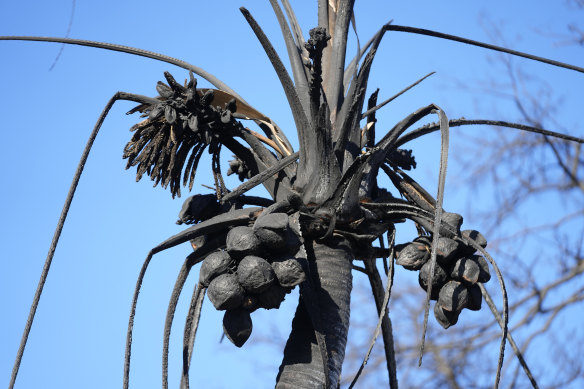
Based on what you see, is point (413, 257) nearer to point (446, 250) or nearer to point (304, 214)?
point (446, 250)

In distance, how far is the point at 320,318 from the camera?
2.71 meters

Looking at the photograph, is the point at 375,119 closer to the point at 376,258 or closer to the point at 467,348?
the point at 376,258

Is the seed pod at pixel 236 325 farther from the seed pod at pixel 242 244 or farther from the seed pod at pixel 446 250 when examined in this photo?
the seed pod at pixel 446 250

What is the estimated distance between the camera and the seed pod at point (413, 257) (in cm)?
292

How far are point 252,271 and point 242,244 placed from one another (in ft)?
0.32

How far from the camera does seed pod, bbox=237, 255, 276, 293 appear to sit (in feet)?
8.37

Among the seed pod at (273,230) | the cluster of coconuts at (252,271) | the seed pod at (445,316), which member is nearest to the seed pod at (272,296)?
the cluster of coconuts at (252,271)

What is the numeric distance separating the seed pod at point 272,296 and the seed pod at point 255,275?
32 millimetres

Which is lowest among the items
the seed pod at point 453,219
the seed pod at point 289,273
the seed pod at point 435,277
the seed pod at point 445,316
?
the seed pod at point 289,273

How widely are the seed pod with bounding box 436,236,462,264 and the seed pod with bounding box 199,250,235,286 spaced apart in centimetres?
69

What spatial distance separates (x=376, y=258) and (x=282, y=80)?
750 millimetres

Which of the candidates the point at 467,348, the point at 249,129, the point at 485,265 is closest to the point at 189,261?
the point at 249,129

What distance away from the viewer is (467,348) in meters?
7.63

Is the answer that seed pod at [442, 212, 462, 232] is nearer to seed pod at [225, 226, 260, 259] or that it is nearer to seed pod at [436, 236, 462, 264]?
seed pod at [436, 236, 462, 264]
